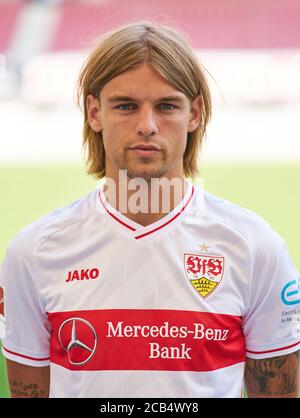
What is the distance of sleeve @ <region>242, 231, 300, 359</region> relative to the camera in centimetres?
201

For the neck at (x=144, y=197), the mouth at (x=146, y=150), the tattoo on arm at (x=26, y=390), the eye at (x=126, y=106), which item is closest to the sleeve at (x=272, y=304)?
the neck at (x=144, y=197)

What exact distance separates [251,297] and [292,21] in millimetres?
14916

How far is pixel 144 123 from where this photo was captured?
6.24 ft

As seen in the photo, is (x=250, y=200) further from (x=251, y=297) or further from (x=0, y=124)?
(x=251, y=297)

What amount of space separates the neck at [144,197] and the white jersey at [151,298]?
2 cm

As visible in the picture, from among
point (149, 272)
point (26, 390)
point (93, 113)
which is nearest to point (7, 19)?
point (93, 113)

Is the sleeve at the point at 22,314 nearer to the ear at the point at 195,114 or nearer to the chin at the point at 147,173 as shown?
the chin at the point at 147,173

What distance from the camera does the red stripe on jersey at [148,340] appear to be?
6.44ft

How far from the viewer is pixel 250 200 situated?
7.90m

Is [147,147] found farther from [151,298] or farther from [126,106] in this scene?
[151,298]

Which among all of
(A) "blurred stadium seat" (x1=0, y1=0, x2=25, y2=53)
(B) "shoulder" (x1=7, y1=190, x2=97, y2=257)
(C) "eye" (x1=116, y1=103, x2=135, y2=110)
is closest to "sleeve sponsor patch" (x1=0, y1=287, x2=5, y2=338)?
(B) "shoulder" (x1=7, y1=190, x2=97, y2=257)

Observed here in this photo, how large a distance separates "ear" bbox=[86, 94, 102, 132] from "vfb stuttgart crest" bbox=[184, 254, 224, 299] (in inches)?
16.9

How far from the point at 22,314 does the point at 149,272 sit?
38cm
